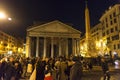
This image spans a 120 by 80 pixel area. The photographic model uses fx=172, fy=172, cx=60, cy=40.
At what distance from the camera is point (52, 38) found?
5244 cm

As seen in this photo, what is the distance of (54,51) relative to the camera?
55.4 metres

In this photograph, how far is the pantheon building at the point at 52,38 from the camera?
5072 centimetres

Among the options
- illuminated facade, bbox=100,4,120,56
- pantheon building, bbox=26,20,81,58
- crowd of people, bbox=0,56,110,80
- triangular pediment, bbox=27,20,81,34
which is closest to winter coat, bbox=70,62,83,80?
crowd of people, bbox=0,56,110,80

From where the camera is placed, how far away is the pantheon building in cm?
5072

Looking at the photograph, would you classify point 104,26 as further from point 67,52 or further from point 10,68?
point 10,68

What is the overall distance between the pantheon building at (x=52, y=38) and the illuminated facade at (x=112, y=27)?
11.8 meters

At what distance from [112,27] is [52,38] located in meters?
19.9

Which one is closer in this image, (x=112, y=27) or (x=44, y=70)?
(x=44, y=70)

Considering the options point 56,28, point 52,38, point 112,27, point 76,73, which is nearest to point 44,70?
point 76,73

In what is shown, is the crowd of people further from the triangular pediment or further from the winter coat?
the triangular pediment

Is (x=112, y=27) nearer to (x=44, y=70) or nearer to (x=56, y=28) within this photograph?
(x=56, y=28)

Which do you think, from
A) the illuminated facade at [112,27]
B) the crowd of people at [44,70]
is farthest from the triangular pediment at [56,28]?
the crowd of people at [44,70]

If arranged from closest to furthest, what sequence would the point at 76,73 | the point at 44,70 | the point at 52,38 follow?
the point at 76,73
the point at 44,70
the point at 52,38

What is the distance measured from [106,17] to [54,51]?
872 inches
